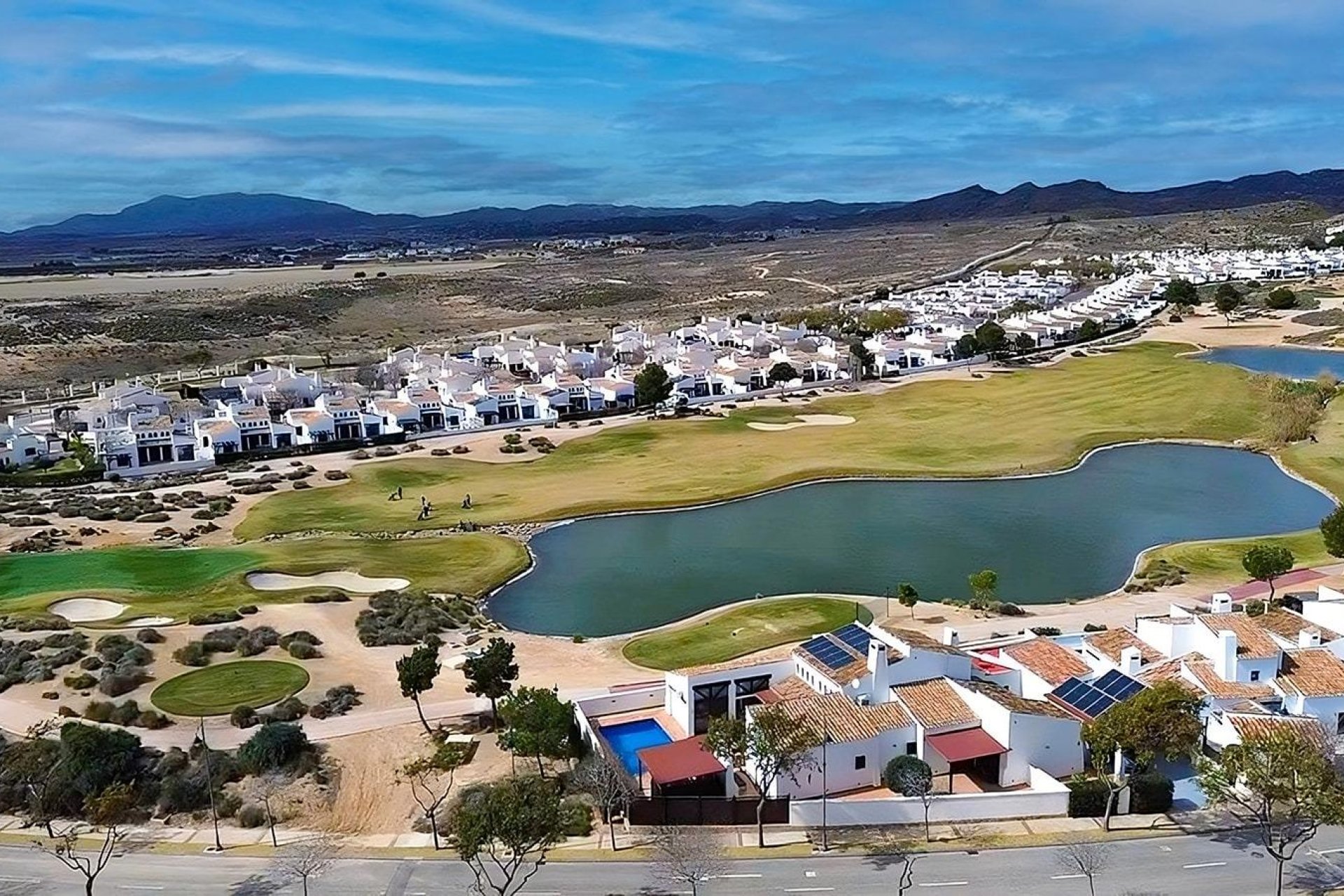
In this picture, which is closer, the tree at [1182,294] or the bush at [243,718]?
the bush at [243,718]

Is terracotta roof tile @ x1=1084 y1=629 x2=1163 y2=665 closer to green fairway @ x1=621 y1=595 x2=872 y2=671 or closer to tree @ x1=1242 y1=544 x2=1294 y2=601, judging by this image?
green fairway @ x1=621 y1=595 x2=872 y2=671

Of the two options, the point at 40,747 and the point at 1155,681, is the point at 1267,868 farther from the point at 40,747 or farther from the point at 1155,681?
the point at 40,747

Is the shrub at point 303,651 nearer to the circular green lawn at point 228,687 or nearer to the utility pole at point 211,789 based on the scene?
the circular green lawn at point 228,687

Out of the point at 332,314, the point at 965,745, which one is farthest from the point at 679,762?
the point at 332,314

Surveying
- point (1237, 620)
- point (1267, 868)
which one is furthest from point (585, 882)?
point (1237, 620)

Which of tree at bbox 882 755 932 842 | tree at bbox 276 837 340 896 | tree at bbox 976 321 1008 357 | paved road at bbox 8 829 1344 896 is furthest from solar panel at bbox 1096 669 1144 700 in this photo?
tree at bbox 976 321 1008 357

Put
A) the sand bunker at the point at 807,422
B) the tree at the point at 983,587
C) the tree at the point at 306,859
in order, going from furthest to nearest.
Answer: the sand bunker at the point at 807,422 < the tree at the point at 983,587 < the tree at the point at 306,859

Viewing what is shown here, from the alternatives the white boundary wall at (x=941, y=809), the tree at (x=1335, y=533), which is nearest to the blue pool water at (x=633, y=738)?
the white boundary wall at (x=941, y=809)
